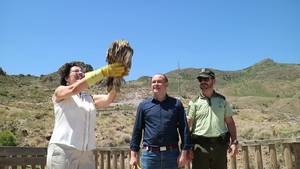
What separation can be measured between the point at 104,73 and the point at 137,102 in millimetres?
50800

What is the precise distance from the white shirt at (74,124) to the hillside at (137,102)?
2.42 ft

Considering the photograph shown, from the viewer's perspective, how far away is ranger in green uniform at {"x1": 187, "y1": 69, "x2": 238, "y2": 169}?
4.12 metres

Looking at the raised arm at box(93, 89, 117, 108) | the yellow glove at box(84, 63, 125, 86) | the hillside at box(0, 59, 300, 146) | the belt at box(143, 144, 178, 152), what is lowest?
the belt at box(143, 144, 178, 152)

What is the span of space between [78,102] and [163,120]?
0.91 meters

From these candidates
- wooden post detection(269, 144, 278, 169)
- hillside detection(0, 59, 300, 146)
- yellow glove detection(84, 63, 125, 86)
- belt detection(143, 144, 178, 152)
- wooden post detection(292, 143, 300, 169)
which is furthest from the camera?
hillside detection(0, 59, 300, 146)

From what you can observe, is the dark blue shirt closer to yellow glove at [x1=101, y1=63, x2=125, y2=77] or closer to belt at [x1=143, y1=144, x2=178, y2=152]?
belt at [x1=143, y1=144, x2=178, y2=152]

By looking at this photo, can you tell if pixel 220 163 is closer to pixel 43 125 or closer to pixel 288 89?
pixel 43 125

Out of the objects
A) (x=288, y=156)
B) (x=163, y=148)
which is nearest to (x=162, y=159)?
(x=163, y=148)

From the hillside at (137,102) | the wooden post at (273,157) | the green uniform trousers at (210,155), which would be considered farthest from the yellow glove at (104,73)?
the wooden post at (273,157)

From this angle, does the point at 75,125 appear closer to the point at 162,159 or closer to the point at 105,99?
the point at 105,99

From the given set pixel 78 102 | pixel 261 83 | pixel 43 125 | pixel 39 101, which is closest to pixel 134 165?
pixel 78 102

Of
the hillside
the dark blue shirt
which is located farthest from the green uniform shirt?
the hillside

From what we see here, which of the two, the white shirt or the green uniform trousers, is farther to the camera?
the green uniform trousers

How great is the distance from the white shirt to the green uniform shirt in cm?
134
